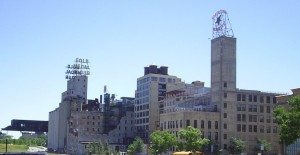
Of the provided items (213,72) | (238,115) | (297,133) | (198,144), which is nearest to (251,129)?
(238,115)

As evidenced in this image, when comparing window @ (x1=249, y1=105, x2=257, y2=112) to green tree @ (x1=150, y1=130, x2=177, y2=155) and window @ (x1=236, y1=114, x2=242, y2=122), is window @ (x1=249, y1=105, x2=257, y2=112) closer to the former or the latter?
window @ (x1=236, y1=114, x2=242, y2=122)

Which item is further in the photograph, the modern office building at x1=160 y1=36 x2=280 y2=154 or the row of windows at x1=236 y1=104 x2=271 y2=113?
the row of windows at x1=236 y1=104 x2=271 y2=113

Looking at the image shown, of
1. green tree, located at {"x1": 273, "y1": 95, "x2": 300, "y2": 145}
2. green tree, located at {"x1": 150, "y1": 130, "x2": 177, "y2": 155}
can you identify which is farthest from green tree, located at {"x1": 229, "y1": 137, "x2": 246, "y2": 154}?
green tree, located at {"x1": 273, "y1": 95, "x2": 300, "y2": 145}

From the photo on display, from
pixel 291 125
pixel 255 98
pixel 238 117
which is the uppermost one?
pixel 255 98

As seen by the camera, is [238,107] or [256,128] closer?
[238,107]

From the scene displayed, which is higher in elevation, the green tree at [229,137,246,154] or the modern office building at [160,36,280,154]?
the modern office building at [160,36,280,154]

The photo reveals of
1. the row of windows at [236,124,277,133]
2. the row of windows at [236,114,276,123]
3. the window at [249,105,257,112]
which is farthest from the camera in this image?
the window at [249,105,257,112]

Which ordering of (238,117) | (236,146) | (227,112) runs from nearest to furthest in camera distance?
(236,146) → (227,112) → (238,117)

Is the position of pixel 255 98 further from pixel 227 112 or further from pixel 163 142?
pixel 163 142

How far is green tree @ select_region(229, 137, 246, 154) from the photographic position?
168 m

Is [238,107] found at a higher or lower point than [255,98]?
lower

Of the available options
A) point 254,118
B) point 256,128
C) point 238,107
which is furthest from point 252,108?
point 256,128

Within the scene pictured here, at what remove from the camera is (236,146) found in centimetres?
16812

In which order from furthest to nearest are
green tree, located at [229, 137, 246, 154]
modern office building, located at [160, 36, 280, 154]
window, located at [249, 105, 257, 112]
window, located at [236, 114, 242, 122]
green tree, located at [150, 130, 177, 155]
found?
window, located at [249, 105, 257, 112]
window, located at [236, 114, 242, 122]
modern office building, located at [160, 36, 280, 154]
green tree, located at [229, 137, 246, 154]
green tree, located at [150, 130, 177, 155]
